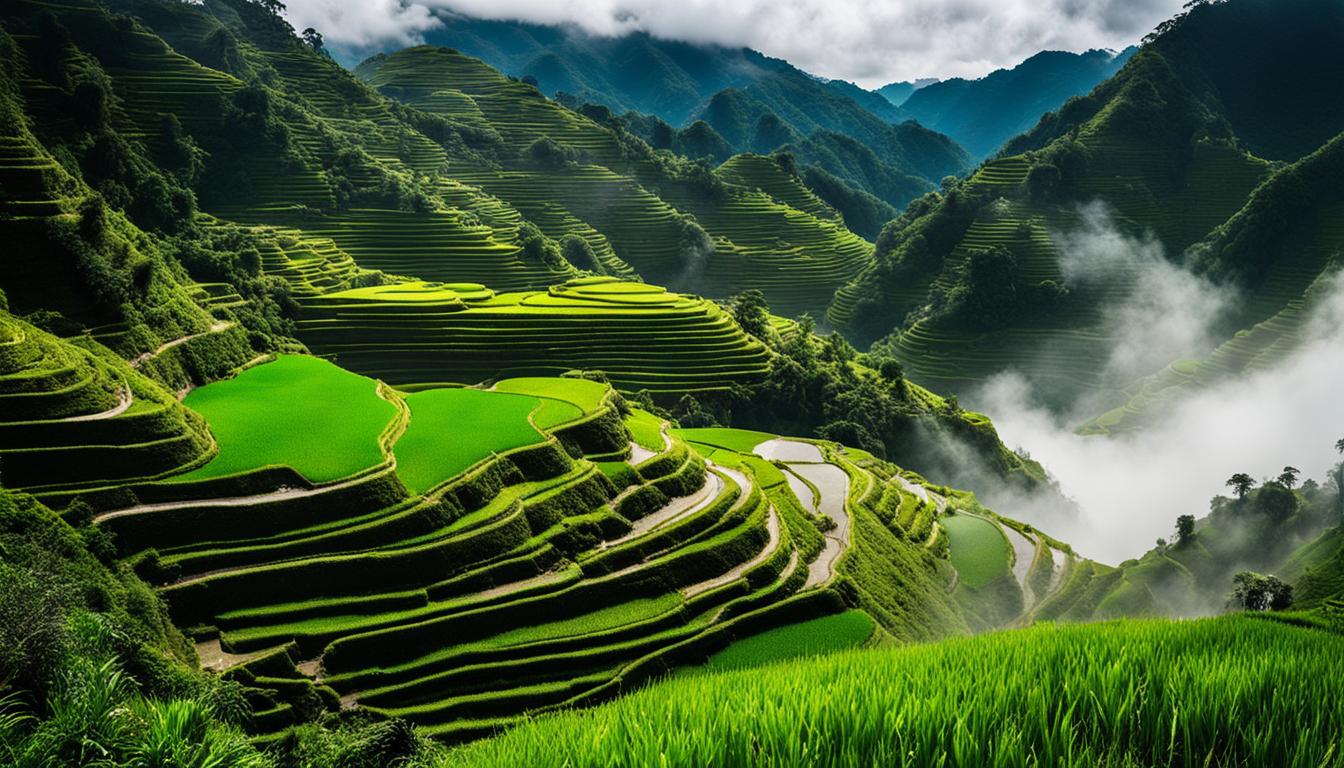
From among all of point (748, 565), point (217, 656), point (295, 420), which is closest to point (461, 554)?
point (217, 656)

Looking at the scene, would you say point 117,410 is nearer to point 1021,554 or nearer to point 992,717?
point 992,717

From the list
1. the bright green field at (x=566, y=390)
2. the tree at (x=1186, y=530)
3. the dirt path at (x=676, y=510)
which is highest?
the tree at (x=1186, y=530)

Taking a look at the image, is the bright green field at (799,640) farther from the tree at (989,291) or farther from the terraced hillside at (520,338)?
the tree at (989,291)

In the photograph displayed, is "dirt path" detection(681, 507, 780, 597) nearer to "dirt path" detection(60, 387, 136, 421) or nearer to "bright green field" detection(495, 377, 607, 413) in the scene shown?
"bright green field" detection(495, 377, 607, 413)

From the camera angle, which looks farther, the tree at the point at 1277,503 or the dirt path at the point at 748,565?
the tree at the point at 1277,503

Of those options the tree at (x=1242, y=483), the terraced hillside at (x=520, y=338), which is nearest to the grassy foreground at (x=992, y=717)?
the terraced hillside at (x=520, y=338)

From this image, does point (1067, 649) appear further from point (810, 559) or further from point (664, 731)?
point (810, 559)
